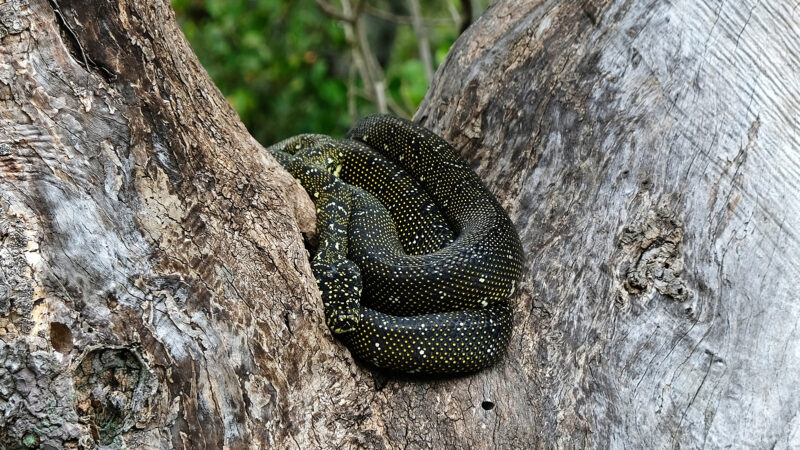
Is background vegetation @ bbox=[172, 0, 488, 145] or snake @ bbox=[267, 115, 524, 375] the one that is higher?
snake @ bbox=[267, 115, 524, 375]

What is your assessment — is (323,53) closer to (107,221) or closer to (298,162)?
(298,162)

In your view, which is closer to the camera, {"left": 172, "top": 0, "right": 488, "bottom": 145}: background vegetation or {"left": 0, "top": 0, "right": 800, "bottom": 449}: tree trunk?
{"left": 0, "top": 0, "right": 800, "bottom": 449}: tree trunk

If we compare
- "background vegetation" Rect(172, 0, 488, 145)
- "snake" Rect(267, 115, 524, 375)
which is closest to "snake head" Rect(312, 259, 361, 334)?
"snake" Rect(267, 115, 524, 375)

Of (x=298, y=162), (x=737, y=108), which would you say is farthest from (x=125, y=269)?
(x=737, y=108)

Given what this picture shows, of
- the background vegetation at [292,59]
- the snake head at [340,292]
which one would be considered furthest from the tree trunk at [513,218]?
the background vegetation at [292,59]

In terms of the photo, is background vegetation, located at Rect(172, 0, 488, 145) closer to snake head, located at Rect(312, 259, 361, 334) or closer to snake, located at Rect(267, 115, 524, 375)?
snake, located at Rect(267, 115, 524, 375)

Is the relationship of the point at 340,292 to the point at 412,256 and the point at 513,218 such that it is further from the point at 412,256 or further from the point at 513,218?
the point at 513,218
